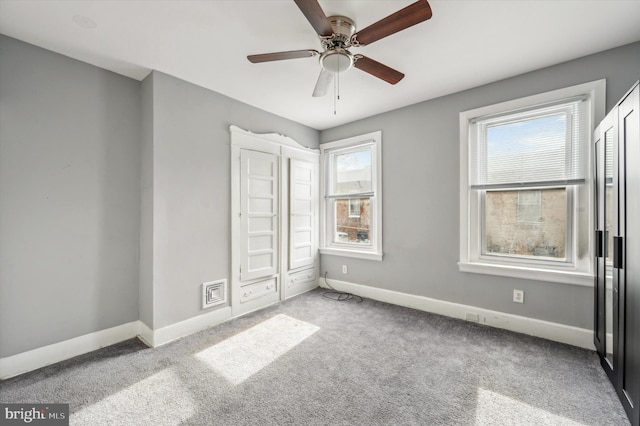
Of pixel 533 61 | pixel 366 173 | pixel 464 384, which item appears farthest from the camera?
pixel 366 173

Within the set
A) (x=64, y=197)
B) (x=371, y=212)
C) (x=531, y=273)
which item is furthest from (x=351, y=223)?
(x=64, y=197)

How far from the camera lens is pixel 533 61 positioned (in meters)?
2.34

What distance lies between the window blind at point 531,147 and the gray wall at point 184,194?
2.78 metres

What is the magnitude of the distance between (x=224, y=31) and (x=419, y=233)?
2802mm

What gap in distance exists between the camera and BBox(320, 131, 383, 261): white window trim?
355 centimetres

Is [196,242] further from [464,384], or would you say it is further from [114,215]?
[464,384]

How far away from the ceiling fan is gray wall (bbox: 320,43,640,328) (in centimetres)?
126

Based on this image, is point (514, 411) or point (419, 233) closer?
point (514, 411)

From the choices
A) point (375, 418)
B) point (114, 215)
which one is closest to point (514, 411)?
point (375, 418)

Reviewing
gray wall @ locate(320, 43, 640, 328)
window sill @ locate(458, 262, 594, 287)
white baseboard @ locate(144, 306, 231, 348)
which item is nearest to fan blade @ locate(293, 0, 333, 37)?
gray wall @ locate(320, 43, 640, 328)

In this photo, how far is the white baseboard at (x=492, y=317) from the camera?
90.7 inches

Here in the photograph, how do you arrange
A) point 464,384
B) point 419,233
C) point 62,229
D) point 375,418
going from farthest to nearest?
1. point 419,233
2. point 62,229
3. point 464,384
4. point 375,418

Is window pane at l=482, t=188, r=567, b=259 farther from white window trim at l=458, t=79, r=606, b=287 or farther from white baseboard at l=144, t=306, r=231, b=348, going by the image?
white baseboard at l=144, t=306, r=231, b=348

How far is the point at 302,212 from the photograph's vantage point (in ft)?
12.8
